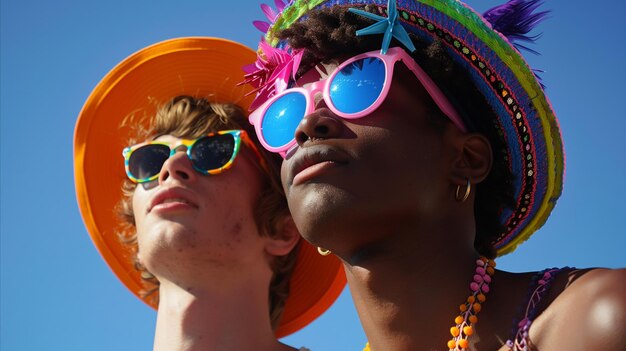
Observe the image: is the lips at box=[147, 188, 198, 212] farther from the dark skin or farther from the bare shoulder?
the bare shoulder

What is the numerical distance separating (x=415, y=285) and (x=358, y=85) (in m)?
0.75

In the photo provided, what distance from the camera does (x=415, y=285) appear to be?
3.01m

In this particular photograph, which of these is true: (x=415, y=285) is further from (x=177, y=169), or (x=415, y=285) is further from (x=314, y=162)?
(x=177, y=169)

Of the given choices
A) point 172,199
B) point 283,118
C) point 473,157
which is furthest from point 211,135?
point 473,157

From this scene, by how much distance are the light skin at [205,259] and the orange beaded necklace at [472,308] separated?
1782 mm

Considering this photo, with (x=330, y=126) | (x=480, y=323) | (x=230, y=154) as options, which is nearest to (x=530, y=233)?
(x=480, y=323)

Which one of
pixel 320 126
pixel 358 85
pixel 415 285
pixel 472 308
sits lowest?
pixel 472 308

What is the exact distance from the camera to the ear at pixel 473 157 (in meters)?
3.17

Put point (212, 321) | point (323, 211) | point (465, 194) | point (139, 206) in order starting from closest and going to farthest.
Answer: point (323, 211) → point (465, 194) → point (212, 321) → point (139, 206)

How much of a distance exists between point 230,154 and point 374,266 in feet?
6.30

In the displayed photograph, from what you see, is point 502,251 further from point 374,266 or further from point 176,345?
point 176,345

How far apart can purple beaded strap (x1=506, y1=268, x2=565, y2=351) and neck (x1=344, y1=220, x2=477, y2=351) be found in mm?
269

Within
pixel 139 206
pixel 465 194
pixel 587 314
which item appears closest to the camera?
pixel 587 314

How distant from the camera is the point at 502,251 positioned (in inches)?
145
